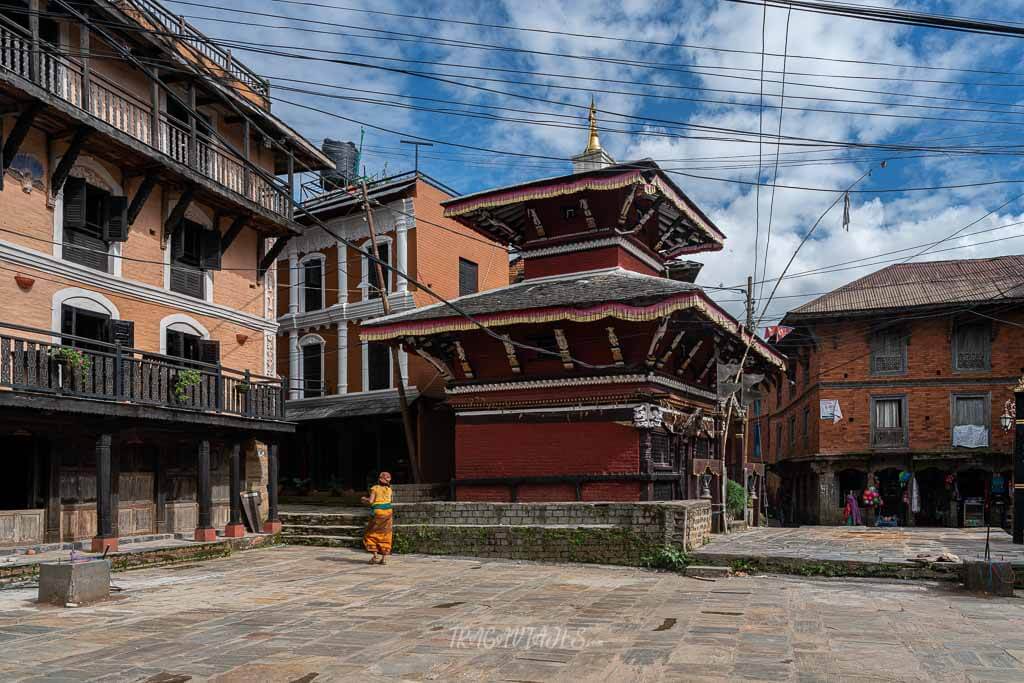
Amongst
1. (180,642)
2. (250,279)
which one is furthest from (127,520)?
(180,642)

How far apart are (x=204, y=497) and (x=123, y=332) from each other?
13.4 feet

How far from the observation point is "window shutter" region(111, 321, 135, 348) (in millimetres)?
19484

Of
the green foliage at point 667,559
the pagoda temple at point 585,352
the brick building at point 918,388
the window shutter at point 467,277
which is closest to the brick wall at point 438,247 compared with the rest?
the window shutter at point 467,277

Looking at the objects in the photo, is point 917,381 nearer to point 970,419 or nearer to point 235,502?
point 970,419

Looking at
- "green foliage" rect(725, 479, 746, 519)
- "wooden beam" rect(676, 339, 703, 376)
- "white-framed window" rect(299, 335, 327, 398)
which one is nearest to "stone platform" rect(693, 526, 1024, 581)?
"green foliage" rect(725, 479, 746, 519)

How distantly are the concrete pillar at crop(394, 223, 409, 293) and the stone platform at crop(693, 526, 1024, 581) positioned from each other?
1462cm

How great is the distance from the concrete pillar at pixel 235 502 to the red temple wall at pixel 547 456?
5.27 metres

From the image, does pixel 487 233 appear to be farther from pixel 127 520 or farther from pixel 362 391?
pixel 127 520

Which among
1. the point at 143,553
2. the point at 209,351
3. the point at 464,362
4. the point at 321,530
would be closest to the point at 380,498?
the point at 321,530

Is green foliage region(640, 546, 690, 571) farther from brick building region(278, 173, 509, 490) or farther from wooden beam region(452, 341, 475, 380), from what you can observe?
Result: brick building region(278, 173, 509, 490)

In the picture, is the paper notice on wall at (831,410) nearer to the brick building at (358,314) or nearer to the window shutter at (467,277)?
the brick building at (358,314)

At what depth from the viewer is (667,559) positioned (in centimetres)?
1697

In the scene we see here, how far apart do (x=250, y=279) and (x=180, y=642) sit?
1589cm

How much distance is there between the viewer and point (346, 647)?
9.98 m
